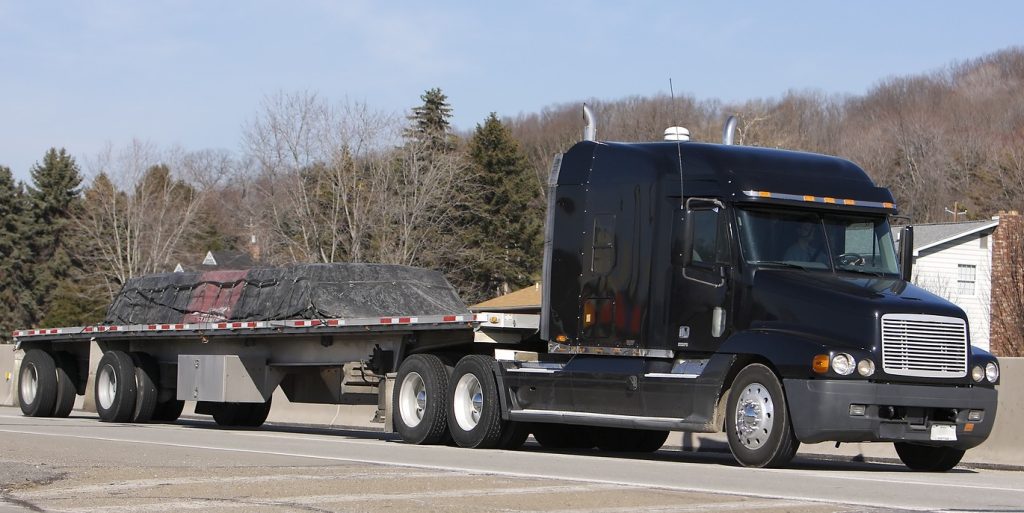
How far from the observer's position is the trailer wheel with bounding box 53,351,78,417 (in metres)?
23.8

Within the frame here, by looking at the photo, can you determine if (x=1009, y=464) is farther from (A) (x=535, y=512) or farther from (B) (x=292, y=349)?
(B) (x=292, y=349)

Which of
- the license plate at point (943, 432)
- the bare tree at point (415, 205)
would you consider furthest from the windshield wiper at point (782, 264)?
the bare tree at point (415, 205)

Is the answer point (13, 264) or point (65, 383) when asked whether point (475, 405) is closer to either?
point (65, 383)

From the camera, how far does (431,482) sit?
10523mm

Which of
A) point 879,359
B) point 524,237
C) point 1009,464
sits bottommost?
point 1009,464

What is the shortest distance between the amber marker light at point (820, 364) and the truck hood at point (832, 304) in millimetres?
191

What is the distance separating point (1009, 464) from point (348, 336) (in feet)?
26.6

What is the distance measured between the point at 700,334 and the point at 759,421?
112 centimetres

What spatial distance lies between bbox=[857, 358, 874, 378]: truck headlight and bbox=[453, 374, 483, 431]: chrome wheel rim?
4.73 metres

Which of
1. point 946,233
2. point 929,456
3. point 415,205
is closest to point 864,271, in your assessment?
point 929,456

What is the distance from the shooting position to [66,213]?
297ft

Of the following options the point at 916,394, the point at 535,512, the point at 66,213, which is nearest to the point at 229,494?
the point at 535,512

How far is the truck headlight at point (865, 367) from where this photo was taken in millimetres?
12438

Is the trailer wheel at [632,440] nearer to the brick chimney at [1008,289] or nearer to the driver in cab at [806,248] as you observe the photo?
the driver in cab at [806,248]
